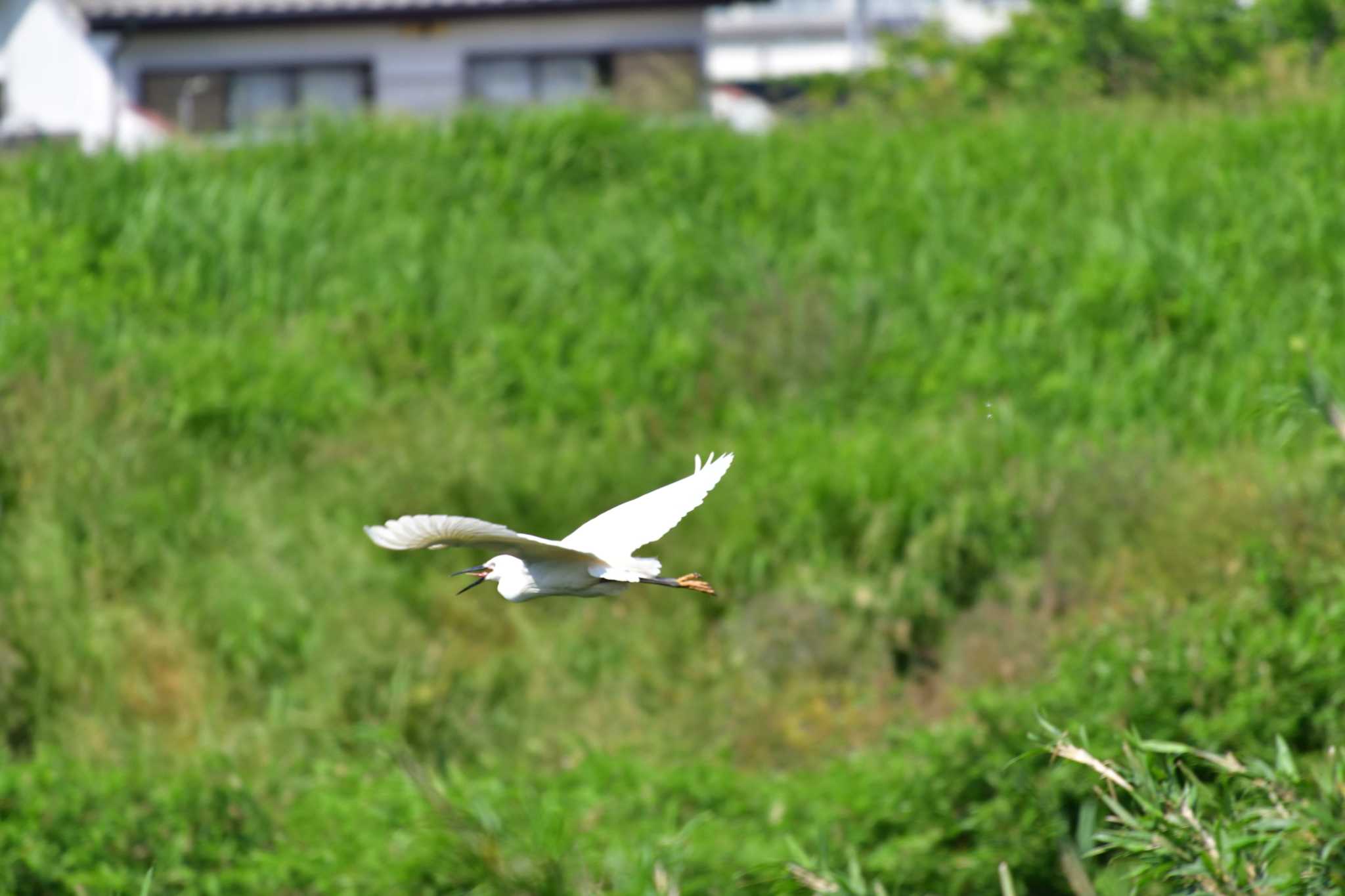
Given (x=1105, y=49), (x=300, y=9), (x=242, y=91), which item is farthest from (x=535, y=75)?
(x=1105, y=49)

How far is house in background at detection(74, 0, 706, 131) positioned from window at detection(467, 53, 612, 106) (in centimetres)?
1

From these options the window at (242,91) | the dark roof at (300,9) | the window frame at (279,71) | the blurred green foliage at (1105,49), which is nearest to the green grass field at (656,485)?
Answer: the blurred green foliage at (1105,49)

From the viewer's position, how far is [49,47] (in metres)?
17.9

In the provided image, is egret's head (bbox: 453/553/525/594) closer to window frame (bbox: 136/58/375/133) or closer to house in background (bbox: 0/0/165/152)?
house in background (bbox: 0/0/165/152)

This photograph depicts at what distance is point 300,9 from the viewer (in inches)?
719

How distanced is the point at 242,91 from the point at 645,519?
1792 cm

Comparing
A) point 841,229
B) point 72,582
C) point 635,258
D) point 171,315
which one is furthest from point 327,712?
point 841,229

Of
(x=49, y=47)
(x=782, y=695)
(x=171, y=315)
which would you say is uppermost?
(x=49, y=47)

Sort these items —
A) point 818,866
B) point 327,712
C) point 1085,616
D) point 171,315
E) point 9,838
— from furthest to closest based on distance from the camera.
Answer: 1. point 171,315
2. point 327,712
3. point 1085,616
4. point 9,838
5. point 818,866

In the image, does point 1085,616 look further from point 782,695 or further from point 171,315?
point 171,315

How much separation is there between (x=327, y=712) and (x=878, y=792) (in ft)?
8.95

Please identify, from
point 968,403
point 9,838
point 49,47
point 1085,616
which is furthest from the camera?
point 49,47

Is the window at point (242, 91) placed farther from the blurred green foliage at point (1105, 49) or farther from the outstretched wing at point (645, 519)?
the outstretched wing at point (645, 519)

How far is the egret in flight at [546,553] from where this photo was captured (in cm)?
171
